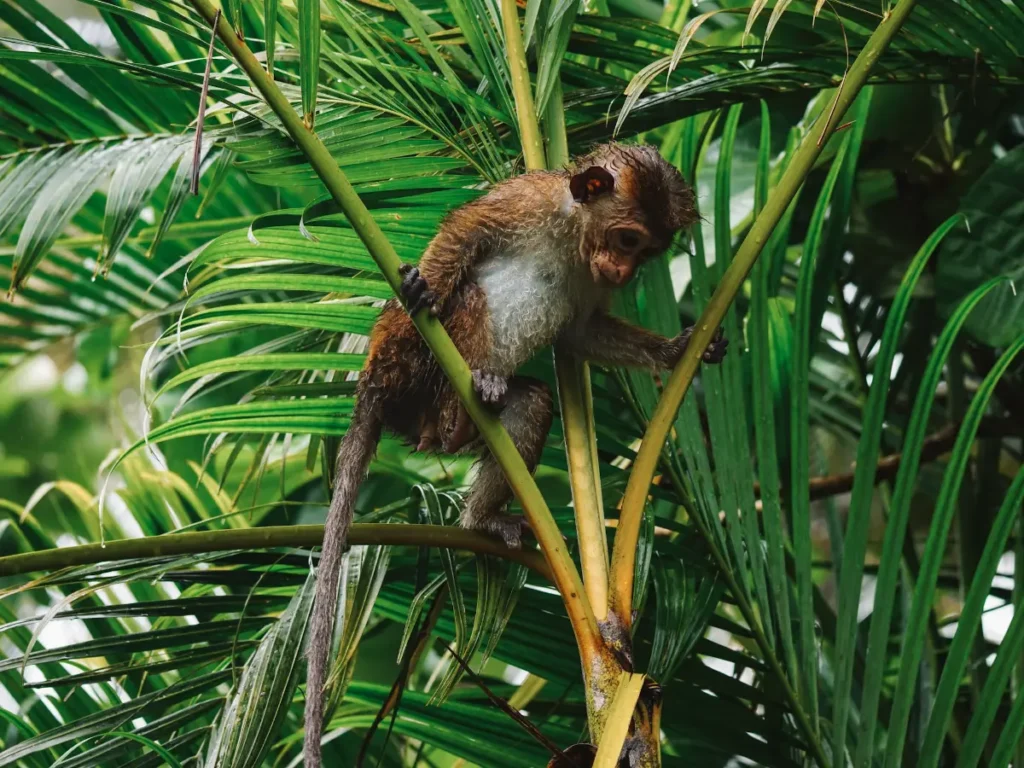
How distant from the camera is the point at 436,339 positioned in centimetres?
144

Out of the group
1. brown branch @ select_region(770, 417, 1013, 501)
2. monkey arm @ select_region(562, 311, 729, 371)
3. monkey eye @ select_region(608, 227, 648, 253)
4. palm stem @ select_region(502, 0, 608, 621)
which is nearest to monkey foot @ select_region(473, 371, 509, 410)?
palm stem @ select_region(502, 0, 608, 621)

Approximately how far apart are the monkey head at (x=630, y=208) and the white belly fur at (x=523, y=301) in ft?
0.34

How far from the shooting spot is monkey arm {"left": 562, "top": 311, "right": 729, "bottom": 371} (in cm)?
226

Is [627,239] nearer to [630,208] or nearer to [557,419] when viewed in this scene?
[630,208]

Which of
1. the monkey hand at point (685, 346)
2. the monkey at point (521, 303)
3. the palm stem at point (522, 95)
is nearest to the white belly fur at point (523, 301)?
the monkey at point (521, 303)

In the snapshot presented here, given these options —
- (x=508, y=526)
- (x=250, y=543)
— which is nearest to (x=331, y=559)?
(x=250, y=543)

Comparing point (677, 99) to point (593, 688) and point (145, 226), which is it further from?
point (145, 226)

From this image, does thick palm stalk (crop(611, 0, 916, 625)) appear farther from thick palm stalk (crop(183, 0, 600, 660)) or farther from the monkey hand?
the monkey hand

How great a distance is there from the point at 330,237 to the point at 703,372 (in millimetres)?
822

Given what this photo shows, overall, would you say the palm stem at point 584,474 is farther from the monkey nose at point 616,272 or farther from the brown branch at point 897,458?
the brown branch at point 897,458

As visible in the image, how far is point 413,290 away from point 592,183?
782mm

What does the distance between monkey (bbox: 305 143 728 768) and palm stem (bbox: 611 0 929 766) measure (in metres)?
0.42

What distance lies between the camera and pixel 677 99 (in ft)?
6.73

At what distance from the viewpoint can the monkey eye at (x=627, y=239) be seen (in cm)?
218
